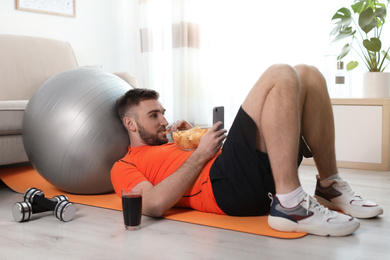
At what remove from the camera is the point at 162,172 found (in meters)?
1.90

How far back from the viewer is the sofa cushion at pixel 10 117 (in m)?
2.55

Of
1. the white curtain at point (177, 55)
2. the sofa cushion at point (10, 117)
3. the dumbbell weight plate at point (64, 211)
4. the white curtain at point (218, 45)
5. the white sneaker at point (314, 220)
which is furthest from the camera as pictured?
the white curtain at point (177, 55)

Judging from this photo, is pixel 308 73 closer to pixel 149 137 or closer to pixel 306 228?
pixel 306 228

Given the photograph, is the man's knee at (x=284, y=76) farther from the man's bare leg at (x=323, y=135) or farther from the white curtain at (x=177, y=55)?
the white curtain at (x=177, y=55)

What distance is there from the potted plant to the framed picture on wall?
2.48 meters

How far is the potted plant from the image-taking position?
3.17m

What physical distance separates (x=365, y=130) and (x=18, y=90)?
8.43ft

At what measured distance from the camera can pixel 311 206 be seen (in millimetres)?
1620

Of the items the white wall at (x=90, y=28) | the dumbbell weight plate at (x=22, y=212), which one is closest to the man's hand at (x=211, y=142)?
the dumbbell weight plate at (x=22, y=212)

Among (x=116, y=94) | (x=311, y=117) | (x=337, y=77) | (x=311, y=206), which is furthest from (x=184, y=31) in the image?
(x=311, y=206)

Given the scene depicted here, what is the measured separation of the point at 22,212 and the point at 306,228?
1.14 meters

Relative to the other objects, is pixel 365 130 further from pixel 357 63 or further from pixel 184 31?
pixel 184 31

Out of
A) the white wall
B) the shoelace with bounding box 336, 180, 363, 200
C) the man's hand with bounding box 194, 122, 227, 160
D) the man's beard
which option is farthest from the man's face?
the white wall

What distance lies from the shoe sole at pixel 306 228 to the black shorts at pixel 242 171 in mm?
133
